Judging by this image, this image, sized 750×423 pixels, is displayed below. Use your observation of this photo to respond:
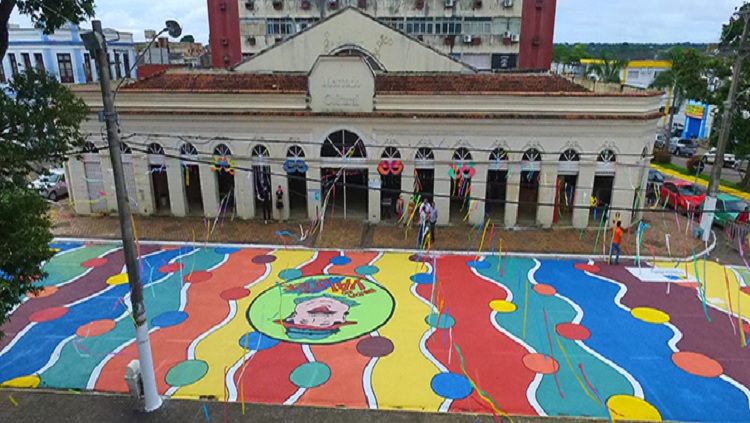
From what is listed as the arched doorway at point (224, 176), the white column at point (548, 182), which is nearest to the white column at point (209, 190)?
the arched doorway at point (224, 176)

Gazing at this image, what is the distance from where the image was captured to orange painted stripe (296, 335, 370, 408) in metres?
10.8

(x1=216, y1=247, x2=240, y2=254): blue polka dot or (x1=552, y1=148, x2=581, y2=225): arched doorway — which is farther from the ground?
(x1=552, y1=148, x2=581, y2=225): arched doorway

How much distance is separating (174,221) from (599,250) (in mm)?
17289

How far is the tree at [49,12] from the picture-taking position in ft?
33.6

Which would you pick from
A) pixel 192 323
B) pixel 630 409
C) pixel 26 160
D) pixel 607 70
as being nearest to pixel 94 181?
pixel 192 323

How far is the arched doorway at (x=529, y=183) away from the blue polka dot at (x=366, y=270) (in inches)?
241

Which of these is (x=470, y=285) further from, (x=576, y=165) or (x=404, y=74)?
(x=404, y=74)

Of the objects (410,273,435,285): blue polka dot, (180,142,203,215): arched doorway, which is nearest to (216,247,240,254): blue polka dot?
(180,142,203,215): arched doorway

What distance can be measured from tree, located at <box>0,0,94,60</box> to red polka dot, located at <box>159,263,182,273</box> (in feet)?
27.9

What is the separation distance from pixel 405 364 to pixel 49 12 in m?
10.8

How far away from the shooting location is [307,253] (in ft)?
61.6

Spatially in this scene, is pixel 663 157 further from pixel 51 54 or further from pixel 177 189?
pixel 51 54

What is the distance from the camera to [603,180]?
2144cm

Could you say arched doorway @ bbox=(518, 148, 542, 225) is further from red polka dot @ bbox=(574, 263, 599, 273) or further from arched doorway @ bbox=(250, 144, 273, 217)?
arched doorway @ bbox=(250, 144, 273, 217)
